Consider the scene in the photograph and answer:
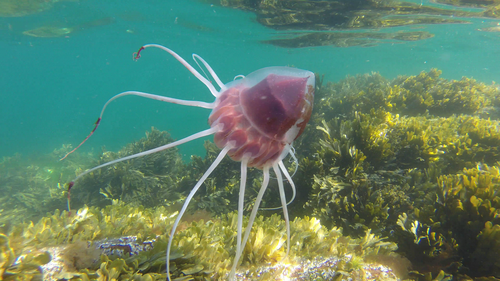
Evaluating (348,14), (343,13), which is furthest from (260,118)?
(348,14)

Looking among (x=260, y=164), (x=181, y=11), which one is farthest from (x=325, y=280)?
(x=181, y=11)

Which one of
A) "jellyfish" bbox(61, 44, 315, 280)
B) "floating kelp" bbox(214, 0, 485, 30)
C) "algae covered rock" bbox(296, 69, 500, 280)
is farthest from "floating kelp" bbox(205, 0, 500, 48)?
"jellyfish" bbox(61, 44, 315, 280)

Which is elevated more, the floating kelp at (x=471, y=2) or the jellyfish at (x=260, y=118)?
the floating kelp at (x=471, y=2)

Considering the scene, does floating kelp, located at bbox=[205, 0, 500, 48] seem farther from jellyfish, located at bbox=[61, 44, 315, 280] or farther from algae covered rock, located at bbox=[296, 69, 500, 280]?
jellyfish, located at bbox=[61, 44, 315, 280]

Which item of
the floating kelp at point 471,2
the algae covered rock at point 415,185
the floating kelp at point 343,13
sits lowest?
the algae covered rock at point 415,185

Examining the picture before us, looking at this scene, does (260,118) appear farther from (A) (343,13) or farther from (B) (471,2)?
(B) (471,2)

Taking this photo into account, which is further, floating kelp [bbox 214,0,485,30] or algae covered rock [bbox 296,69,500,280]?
floating kelp [bbox 214,0,485,30]

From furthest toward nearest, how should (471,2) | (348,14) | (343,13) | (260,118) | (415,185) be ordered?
(348,14) → (343,13) → (471,2) → (415,185) → (260,118)

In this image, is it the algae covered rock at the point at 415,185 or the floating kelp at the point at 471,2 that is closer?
the algae covered rock at the point at 415,185

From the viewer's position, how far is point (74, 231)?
2586 mm

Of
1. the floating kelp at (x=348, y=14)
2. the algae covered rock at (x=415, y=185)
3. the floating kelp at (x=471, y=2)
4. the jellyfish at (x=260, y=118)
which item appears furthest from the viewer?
the floating kelp at (x=348, y=14)

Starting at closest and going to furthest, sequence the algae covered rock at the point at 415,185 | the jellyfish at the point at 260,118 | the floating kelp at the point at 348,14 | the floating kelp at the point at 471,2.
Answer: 1. the jellyfish at the point at 260,118
2. the algae covered rock at the point at 415,185
3. the floating kelp at the point at 471,2
4. the floating kelp at the point at 348,14

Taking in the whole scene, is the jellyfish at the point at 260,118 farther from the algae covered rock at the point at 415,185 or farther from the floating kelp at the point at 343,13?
the floating kelp at the point at 343,13

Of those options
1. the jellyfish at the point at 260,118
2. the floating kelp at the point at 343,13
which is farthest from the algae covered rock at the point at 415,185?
the floating kelp at the point at 343,13
